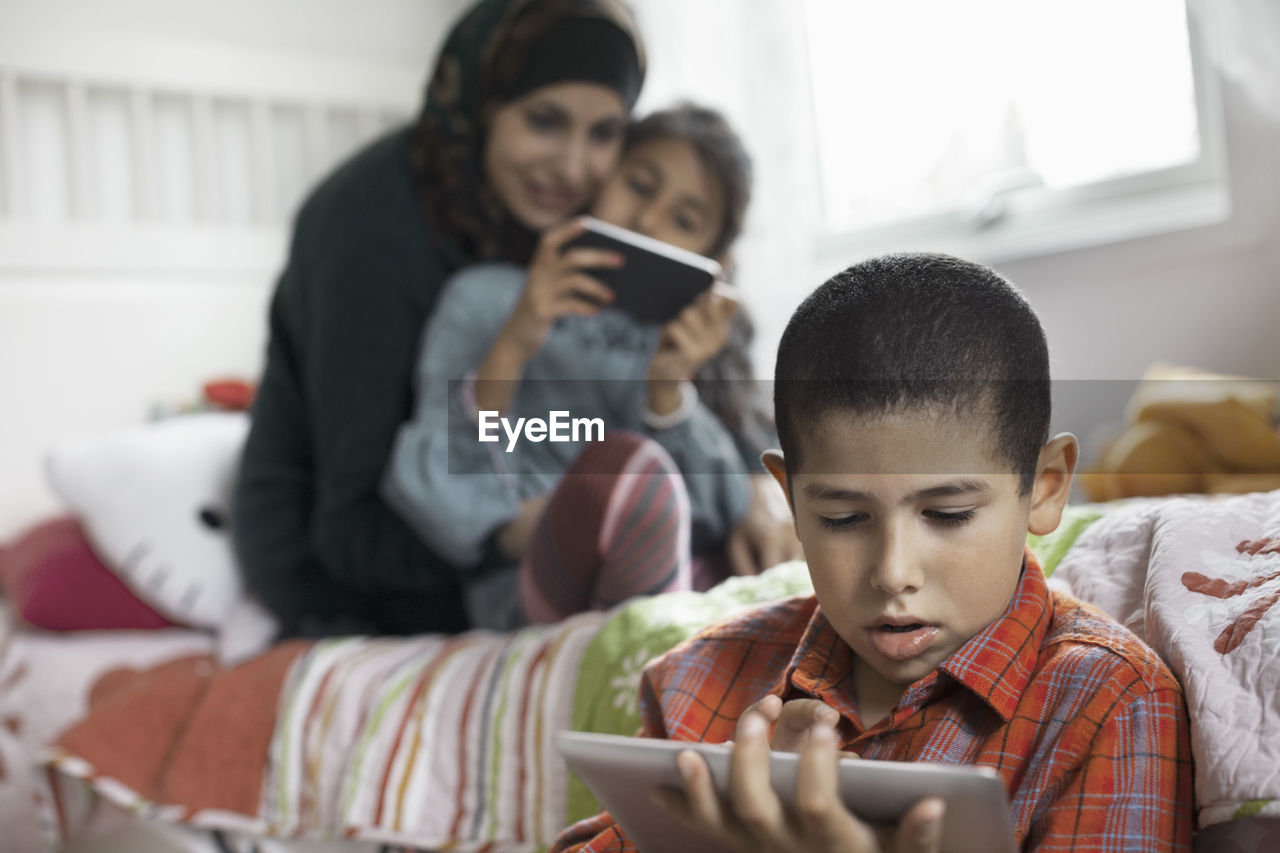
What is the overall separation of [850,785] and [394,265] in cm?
97

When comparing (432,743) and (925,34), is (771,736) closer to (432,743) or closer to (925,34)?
(432,743)

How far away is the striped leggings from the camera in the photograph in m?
0.94

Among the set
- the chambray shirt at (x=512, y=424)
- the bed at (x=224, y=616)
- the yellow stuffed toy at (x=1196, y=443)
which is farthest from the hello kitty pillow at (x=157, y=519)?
the yellow stuffed toy at (x=1196, y=443)

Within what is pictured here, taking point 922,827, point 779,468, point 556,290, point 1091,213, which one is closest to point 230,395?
point 556,290

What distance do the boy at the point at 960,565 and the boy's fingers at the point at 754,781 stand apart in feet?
0.15

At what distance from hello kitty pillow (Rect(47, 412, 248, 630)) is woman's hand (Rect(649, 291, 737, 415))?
0.62 m

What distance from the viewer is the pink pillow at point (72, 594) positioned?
1.39 meters

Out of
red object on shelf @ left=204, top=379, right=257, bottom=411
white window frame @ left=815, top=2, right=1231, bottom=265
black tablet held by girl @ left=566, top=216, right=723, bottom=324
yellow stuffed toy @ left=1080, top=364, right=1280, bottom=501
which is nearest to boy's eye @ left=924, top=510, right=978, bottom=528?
black tablet held by girl @ left=566, top=216, right=723, bottom=324

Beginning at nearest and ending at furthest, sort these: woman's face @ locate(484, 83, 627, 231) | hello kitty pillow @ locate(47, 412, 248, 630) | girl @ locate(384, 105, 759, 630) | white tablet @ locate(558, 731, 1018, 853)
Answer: white tablet @ locate(558, 731, 1018, 853)
girl @ locate(384, 105, 759, 630)
woman's face @ locate(484, 83, 627, 231)
hello kitty pillow @ locate(47, 412, 248, 630)

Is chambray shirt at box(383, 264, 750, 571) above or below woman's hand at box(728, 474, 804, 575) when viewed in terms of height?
above

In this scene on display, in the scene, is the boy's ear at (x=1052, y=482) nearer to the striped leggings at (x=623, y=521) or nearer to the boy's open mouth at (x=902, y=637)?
the boy's open mouth at (x=902, y=637)

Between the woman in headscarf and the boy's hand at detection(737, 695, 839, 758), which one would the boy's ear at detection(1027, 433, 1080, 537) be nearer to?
the boy's hand at detection(737, 695, 839, 758)

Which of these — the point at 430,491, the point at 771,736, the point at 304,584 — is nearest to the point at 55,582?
the point at 304,584

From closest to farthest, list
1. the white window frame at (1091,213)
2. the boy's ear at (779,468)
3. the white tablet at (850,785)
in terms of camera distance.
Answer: the white tablet at (850,785) < the boy's ear at (779,468) < the white window frame at (1091,213)
